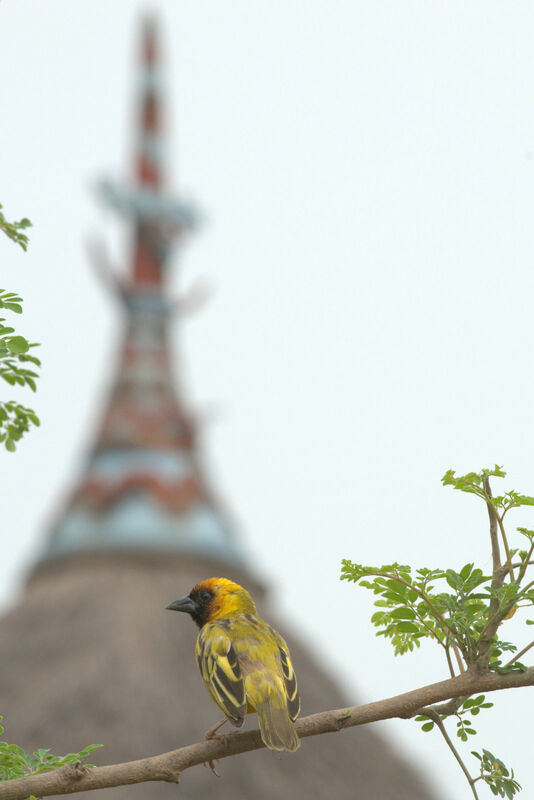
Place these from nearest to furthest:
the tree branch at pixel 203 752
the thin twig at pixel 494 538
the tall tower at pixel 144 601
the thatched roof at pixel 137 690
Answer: the tree branch at pixel 203 752, the thin twig at pixel 494 538, the thatched roof at pixel 137 690, the tall tower at pixel 144 601

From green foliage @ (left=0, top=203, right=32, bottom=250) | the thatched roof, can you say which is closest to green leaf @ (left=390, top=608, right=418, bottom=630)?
green foliage @ (left=0, top=203, right=32, bottom=250)

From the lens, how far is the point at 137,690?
32.2 feet

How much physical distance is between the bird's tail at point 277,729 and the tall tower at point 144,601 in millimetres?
6584

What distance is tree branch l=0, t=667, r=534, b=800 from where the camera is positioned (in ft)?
6.19

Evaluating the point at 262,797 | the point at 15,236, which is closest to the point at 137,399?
the point at 262,797

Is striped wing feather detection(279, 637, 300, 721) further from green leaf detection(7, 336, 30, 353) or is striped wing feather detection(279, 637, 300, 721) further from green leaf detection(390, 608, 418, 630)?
green leaf detection(7, 336, 30, 353)

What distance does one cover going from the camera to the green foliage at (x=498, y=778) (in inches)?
84.1

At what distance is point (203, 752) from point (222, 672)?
1.79 ft

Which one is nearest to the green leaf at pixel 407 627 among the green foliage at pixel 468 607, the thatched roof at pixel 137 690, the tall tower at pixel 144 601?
the green foliage at pixel 468 607

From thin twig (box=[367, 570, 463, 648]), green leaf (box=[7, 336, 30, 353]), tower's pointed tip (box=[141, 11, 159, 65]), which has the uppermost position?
tower's pointed tip (box=[141, 11, 159, 65])

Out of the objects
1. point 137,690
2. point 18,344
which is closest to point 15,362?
point 18,344

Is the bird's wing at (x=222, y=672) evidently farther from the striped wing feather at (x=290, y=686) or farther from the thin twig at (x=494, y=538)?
the thin twig at (x=494, y=538)

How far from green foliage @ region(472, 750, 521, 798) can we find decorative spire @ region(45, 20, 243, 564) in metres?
9.96

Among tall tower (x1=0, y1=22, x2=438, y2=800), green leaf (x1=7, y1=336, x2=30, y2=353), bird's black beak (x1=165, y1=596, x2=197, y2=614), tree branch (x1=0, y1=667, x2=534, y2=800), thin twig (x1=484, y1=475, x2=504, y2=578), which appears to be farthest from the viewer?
tall tower (x1=0, y1=22, x2=438, y2=800)
